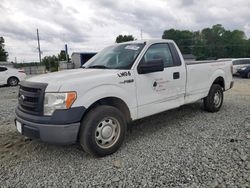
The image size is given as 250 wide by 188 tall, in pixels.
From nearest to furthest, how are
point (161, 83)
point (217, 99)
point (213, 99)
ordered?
point (161, 83) < point (213, 99) < point (217, 99)

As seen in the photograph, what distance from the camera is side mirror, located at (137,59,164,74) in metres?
3.57

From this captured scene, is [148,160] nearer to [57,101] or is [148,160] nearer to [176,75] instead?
[57,101]

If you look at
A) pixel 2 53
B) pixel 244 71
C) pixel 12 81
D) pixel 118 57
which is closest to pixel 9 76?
pixel 12 81

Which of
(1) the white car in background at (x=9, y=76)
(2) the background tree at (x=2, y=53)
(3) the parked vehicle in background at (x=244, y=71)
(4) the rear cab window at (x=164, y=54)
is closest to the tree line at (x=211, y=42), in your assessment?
(2) the background tree at (x=2, y=53)

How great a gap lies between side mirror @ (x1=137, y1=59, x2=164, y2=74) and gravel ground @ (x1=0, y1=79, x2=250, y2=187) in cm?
126

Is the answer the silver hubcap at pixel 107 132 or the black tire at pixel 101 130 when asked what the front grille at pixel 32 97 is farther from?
the silver hubcap at pixel 107 132

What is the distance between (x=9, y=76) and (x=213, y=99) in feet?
41.3

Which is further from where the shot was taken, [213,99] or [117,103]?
[213,99]

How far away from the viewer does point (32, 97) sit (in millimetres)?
3088

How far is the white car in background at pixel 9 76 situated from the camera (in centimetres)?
1322

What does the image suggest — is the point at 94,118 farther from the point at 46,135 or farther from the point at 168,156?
the point at 168,156

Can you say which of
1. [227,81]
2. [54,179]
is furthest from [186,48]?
[54,179]

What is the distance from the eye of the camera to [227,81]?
5855 millimetres

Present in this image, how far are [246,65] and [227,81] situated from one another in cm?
1294
